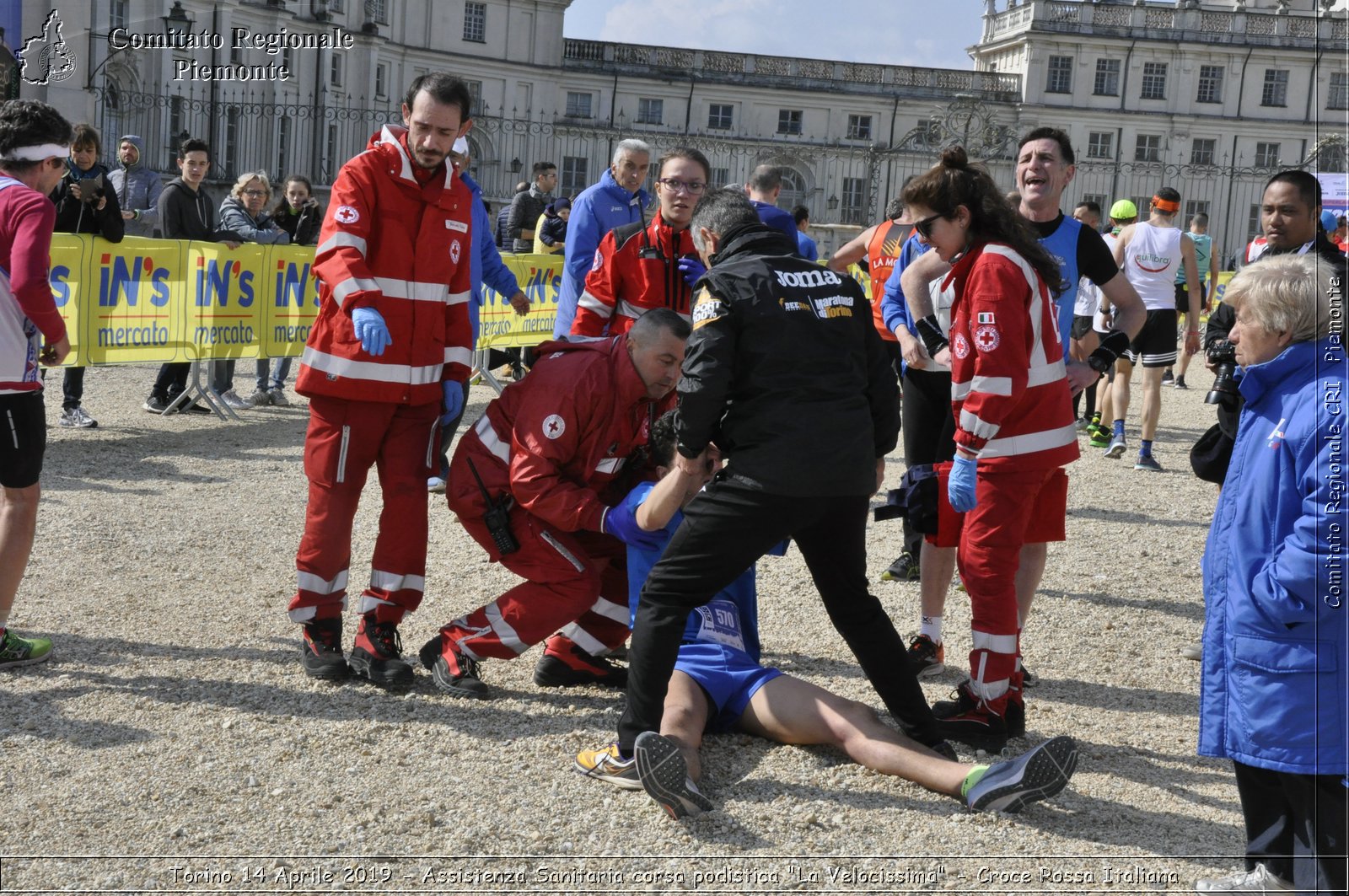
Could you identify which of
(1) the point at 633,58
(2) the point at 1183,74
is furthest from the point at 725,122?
(2) the point at 1183,74

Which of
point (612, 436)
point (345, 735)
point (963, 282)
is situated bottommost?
point (345, 735)

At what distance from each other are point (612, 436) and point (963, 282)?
4.54 ft

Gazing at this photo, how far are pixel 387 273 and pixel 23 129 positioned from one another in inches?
56.6

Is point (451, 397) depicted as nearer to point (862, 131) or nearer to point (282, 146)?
point (282, 146)

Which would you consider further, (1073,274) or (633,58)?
(633,58)

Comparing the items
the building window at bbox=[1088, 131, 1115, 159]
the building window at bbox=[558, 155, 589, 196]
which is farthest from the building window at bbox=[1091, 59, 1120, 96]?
the building window at bbox=[558, 155, 589, 196]

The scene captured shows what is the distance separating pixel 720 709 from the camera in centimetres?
442

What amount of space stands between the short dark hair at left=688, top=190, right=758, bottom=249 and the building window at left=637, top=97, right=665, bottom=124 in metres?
58.8

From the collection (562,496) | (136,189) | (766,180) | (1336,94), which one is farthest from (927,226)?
(1336,94)

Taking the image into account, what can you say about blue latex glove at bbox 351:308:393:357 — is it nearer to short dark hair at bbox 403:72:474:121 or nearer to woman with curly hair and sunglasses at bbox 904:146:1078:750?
short dark hair at bbox 403:72:474:121

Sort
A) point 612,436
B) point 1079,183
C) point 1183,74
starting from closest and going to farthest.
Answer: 1. point 612,436
2. point 1079,183
3. point 1183,74

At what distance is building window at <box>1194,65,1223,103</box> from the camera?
65812mm

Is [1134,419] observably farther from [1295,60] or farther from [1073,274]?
[1295,60]

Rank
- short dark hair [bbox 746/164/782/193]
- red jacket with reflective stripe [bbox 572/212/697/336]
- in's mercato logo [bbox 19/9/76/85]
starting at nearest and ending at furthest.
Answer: red jacket with reflective stripe [bbox 572/212/697/336]
short dark hair [bbox 746/164/782/193]
in's mercato logo [bbox 19/9/76/85]
